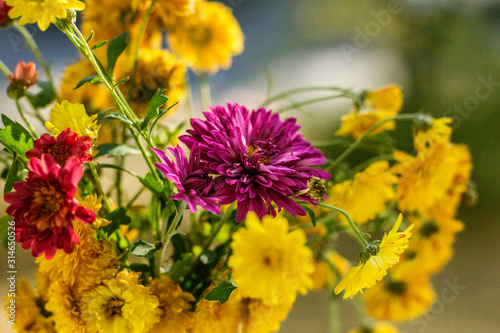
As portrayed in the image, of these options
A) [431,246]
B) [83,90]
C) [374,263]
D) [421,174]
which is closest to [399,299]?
[431,246]

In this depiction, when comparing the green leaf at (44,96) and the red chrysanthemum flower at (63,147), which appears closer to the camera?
the red chrysanthemum flower at (63,147)

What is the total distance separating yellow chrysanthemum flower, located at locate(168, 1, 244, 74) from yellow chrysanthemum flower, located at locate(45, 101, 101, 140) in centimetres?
23

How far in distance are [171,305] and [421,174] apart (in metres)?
0.26

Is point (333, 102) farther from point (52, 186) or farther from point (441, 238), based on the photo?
point (52, 186)

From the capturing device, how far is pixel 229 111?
0.30 m

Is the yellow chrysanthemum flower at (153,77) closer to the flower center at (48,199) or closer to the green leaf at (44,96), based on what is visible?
the green leaf at (44,96)

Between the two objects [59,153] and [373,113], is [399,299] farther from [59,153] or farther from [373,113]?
[59,153]

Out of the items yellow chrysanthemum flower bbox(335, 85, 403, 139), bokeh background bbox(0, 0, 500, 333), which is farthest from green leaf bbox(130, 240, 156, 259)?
bokeh background bbox(0, 0, 500, 333)

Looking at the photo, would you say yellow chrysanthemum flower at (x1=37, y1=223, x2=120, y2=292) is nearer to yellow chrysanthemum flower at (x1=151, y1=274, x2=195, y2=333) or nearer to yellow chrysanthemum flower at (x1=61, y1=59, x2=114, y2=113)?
yellow chrysanthemum flower at (x1=151, y1=274, x2=195, y2=333)

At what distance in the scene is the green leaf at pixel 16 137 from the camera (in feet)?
0.90

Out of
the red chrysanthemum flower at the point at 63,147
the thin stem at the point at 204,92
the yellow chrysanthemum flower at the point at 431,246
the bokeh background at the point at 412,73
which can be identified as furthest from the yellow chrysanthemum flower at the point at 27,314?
the bokeh background at the point at 412,73

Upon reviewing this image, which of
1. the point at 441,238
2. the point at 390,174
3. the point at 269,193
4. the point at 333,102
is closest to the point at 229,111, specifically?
the point at 269,193

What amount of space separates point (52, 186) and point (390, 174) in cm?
29

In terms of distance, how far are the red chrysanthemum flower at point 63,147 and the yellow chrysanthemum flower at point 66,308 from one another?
0.34ft
